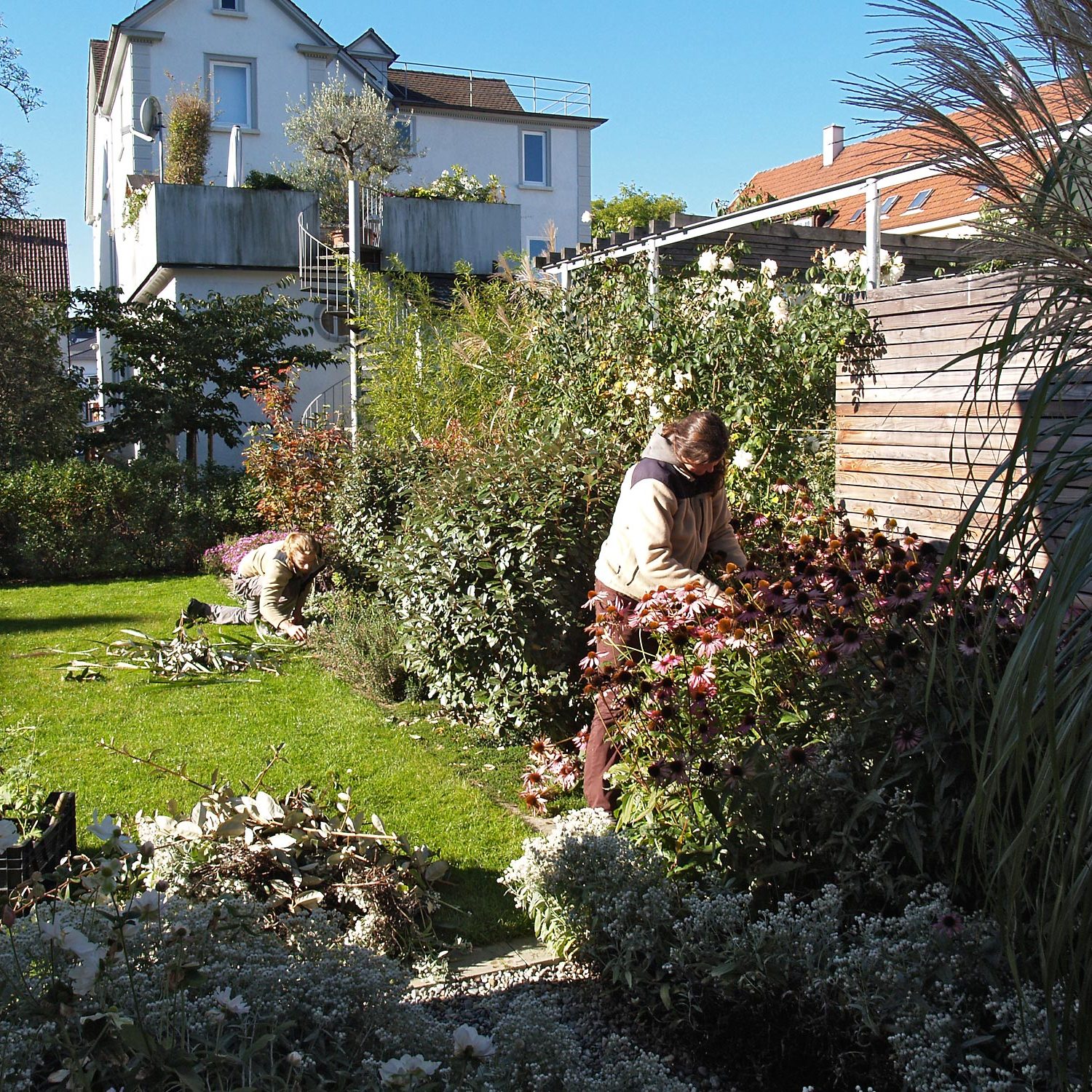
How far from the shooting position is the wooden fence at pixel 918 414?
5184 millimetres

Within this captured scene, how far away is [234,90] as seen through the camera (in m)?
26.3

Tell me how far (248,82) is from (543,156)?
9155mm

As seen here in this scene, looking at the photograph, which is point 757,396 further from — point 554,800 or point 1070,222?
point 1070,222

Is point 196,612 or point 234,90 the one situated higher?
point 234,90

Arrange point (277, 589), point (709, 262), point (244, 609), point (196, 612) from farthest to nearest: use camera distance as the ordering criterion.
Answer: point (244, 609) < point (196, 612) < point (277, 589) < point (709, 262)

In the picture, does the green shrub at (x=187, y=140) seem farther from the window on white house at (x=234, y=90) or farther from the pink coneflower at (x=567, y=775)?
the pink coneflower at (x=567, y=775)

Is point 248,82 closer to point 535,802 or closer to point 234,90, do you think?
point 234,90

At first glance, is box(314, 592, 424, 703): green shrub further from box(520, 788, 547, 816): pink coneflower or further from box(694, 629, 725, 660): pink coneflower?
box(694, 629, 725, 660): pink coneflower

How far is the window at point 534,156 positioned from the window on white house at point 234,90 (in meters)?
8.48

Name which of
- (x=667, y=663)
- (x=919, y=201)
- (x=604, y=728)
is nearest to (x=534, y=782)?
(x=604, y=728)

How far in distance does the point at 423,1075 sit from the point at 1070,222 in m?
2.10

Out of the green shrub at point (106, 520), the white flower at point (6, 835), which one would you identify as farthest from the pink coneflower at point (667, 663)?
the green shrub at point (106, 520)

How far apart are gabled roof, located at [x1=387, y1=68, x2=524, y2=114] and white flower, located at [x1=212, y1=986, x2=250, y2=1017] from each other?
30.9 m

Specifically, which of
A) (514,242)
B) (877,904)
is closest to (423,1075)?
(877,904)
